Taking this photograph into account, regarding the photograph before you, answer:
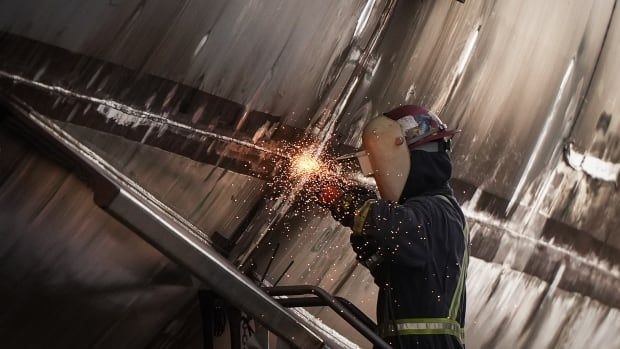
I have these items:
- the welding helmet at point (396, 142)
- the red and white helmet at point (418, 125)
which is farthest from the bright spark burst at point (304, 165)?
the red and white helmet at point (418, 125)

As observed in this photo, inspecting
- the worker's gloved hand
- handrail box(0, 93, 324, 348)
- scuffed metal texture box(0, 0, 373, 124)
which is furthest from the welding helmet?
handrail box(0, 93, 324, 348)

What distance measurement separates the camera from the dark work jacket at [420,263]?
254 centimetres

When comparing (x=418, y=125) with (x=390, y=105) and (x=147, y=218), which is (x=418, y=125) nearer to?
(x=390, y=105)

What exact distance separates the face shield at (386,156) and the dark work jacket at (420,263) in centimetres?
7

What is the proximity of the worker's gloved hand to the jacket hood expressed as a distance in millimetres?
212

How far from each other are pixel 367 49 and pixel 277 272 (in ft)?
2.38

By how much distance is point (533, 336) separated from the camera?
386 cm

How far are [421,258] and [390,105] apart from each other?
1.64 feet

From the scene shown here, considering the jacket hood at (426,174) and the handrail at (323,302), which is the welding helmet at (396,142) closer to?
the jacket hood at (426,174)

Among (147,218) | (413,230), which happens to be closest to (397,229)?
(413,230)

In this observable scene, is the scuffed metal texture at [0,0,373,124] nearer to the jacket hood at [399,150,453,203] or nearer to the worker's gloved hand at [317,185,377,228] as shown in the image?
the worker's gloved hand at [317,185,377,228]

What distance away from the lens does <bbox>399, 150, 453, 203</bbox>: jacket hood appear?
2.76 metres

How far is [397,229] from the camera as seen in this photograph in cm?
250

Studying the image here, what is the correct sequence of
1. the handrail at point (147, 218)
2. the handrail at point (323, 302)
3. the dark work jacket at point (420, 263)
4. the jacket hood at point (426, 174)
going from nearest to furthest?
the handrail at point (147, 218) < the handrail at point (323, 302) < the dark work jacket at point (420, 263) < the jacket hood at point (426, 174)
